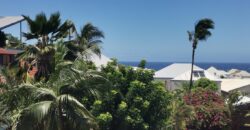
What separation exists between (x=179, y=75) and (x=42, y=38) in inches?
1317

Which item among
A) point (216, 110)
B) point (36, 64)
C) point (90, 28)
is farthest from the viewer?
point (90, 28)

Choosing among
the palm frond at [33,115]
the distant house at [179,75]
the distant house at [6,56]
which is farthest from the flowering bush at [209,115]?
the distant house at [179,75]

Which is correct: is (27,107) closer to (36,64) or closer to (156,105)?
(36,64)

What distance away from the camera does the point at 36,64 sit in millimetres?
16922

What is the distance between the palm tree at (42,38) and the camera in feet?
54.8

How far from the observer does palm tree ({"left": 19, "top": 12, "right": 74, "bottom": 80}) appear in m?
16.7

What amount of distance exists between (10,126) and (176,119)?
11460 mm

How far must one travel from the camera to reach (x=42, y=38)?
17.9 metres

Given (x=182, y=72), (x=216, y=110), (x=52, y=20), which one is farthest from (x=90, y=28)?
(x=182, y=72)

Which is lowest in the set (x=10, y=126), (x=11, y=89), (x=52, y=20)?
(x=10, y=126)

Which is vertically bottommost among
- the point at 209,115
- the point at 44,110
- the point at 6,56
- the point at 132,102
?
the point at 209,115

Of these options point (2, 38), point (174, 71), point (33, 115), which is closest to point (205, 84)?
point (174, 71)

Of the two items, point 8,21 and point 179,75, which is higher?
point 8,21

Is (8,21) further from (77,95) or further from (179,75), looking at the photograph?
(179,75)
